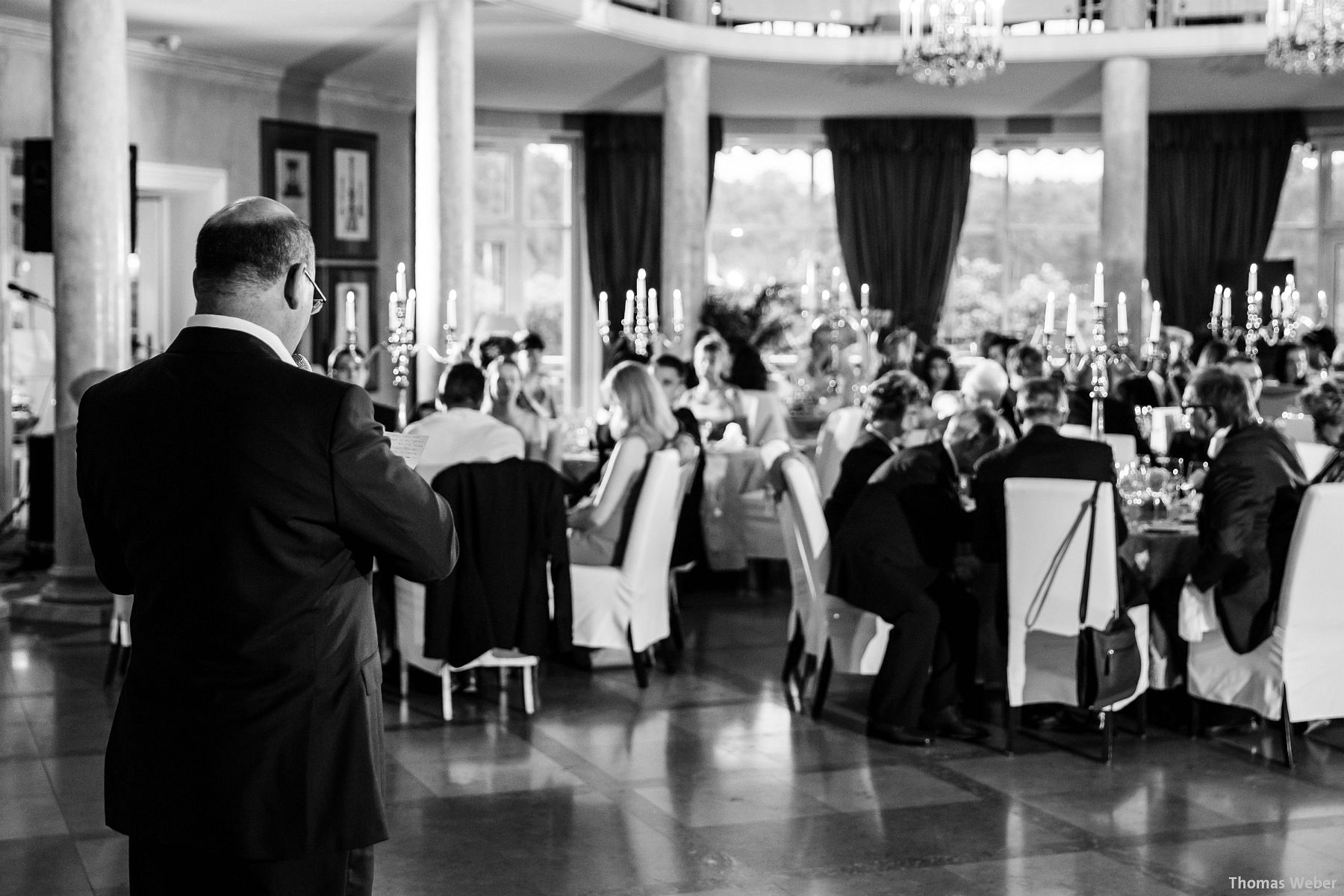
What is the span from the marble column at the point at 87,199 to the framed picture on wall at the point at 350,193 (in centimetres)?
562

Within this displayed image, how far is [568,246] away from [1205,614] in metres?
11.3

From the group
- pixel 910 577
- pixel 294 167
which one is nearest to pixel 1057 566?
pixel 910 577

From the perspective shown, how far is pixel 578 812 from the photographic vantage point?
177 inches

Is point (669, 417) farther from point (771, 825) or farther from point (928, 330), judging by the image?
point (928, 330)

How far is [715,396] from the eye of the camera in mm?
8789

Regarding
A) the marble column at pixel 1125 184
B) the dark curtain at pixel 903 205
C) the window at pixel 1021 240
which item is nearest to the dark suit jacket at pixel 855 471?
the marble column at pixel 1125 184

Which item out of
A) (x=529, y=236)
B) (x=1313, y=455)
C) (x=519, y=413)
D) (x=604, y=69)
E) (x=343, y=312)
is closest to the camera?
(x=1313, y=455)

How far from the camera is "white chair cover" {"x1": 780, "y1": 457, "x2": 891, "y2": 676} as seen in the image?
5.36m

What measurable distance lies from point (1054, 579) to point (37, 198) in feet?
20.7

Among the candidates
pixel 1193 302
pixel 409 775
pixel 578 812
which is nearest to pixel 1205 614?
pixel 578 812

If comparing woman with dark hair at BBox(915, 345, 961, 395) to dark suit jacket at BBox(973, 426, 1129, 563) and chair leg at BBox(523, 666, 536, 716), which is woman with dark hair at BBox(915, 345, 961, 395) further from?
chair leg at BBox(523, 666, 536, 716)

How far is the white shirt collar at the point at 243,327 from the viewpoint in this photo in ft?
6.95

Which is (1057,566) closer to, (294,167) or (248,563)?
(248,563)

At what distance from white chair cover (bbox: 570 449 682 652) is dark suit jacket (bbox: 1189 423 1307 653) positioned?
194cm
